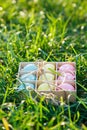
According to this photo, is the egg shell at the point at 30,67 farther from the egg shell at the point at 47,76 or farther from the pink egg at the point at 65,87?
the pink egg at the point at 65,87

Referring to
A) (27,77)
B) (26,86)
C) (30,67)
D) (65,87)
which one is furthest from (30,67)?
(65,87)

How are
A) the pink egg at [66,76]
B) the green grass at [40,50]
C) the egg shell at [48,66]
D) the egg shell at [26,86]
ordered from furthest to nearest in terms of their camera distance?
1. the egg shell at [48,66]
2. the pink egg at [66,76]
3. the egg shell at [26,86]
4. the green grass at [40,50]

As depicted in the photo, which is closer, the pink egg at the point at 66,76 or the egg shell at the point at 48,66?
the pink egg at the point at 66,76

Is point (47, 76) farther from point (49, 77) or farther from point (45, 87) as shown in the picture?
point (45, 87)

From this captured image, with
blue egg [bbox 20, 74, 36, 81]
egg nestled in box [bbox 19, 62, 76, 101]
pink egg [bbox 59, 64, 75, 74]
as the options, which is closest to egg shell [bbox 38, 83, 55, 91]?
egg nestled in box [bbox 19, 62, 76, 101]

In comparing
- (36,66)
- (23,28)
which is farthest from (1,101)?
(23,28)

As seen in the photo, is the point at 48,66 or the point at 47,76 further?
the point at 48,66

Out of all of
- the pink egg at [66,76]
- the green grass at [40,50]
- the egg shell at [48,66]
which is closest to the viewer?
the green grass at [40,50]

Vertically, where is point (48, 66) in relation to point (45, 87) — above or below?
above

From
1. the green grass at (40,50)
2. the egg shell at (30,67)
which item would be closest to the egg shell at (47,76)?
the egg shell at (30,67)

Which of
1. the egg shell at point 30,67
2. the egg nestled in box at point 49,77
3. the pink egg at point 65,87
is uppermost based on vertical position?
the egg shell at point 30,67
